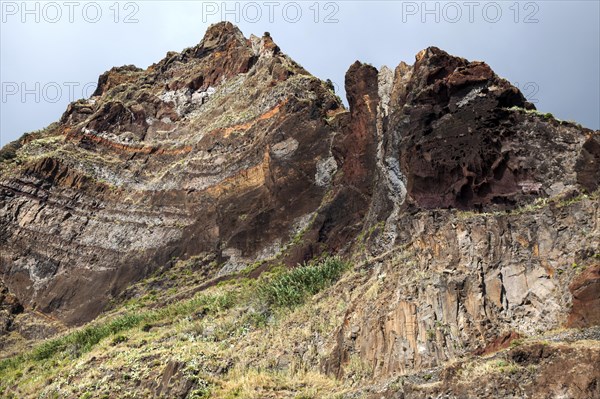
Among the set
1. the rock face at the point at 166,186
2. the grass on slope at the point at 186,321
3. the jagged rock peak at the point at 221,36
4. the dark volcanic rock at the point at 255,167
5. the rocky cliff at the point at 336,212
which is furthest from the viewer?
the jagged rock peak at the point at 221,36

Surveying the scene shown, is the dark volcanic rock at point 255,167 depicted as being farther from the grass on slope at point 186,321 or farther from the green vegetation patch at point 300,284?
the grass on slope at point 186,321

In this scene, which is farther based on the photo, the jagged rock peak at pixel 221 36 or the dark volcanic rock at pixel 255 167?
the jagged rock peak at pixel 221 36

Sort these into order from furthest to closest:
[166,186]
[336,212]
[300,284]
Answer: [166,186]
[336,212]
[300,284]

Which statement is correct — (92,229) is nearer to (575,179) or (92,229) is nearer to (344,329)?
(344,329)

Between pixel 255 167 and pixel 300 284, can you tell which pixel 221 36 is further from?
pixel 300 284

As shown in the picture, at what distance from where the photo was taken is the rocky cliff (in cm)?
1939

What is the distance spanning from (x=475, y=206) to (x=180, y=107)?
41843mm

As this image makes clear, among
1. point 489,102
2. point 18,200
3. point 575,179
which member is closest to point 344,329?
point 575,179

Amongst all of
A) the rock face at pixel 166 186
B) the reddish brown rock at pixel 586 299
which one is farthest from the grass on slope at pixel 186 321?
the reddish brown rock at pixel 586 299

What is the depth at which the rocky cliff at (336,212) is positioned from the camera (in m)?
19.4

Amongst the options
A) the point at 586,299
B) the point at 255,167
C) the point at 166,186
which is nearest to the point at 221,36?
the point at 166,186

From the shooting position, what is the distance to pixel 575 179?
27.0m

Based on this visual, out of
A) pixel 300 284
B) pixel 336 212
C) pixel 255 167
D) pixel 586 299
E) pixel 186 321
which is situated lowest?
pixel 186 321

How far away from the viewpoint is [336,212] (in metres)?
38.0
